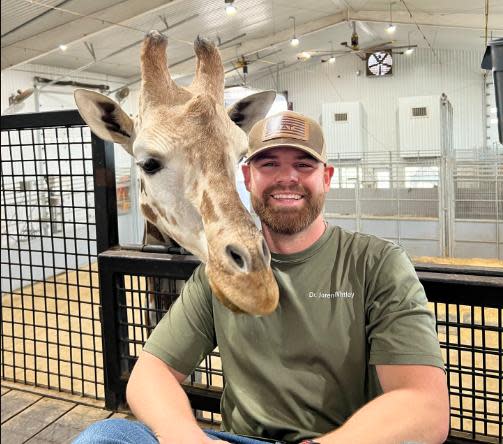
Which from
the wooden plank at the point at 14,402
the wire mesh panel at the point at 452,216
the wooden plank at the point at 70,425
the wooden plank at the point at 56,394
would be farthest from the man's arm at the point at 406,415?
the wire mesh panel at the point at 452,216

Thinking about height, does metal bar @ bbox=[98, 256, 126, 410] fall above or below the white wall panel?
below

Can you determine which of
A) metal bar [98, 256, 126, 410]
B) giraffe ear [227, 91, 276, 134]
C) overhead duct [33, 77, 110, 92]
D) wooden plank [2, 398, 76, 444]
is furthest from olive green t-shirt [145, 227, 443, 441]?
overhead duct [33, 77, 110, 92]

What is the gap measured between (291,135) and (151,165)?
415mm

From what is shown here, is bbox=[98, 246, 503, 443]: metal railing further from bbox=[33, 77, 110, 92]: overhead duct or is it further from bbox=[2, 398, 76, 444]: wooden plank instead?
bbox=[33, 77, 110, 92]: overhead duct

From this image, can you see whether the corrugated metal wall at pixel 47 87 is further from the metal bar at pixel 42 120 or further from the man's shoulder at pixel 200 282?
the man's shoulder at pixel 200 282

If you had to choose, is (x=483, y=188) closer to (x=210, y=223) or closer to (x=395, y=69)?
(x=395, y=69)

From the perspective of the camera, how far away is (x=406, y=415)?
1056 mm

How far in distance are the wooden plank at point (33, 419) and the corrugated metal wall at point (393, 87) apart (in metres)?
11.8

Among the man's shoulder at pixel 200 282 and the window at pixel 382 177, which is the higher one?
the window at pixel 382 177

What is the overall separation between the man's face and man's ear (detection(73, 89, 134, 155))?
0.61 m

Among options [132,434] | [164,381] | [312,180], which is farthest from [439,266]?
[132,434]

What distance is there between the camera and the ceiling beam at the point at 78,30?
646cm

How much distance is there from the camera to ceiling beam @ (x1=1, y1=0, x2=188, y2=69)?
21.2 feet

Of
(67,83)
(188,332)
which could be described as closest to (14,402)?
(188,332)
